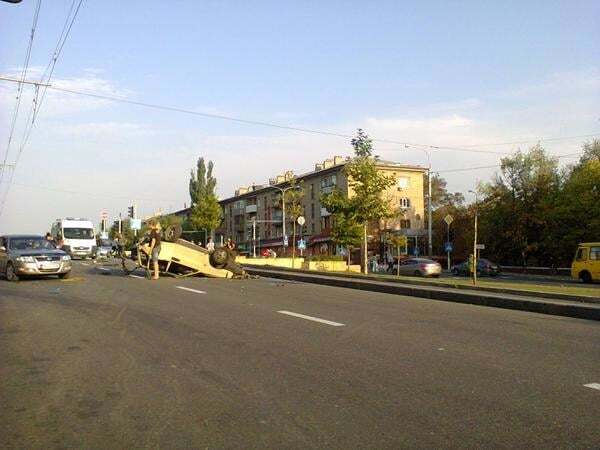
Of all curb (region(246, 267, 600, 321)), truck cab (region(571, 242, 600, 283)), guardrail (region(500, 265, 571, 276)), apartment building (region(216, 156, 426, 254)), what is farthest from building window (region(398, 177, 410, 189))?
curb (region(246, 267, 600, 321))

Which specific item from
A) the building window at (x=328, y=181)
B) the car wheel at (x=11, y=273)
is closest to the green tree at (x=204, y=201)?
the building window at (x=328, y=181)

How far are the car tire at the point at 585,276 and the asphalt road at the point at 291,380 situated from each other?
2285cm

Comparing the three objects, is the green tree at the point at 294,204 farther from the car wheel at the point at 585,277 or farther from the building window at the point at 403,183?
the car wheel at the point at 585,277

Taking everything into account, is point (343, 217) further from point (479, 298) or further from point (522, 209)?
point (522, 209)

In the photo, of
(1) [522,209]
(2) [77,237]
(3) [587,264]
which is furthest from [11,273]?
(1) [522,209]

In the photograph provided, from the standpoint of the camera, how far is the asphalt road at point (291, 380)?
4660mm

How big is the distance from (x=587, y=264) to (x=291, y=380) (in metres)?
29.8

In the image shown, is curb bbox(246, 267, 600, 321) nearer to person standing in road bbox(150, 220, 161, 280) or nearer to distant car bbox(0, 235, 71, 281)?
person standing in road bbox(150, 220, 161, 280)

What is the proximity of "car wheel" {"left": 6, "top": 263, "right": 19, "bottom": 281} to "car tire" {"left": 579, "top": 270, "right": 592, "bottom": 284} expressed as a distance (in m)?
27.4

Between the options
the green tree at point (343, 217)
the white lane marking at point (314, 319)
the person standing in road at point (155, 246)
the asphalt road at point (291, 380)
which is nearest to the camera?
the asphalt road at point (291, 380)

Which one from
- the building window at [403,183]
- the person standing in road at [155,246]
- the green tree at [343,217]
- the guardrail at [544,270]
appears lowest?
the guardrail at [544,270]

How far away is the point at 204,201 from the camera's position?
8312cm

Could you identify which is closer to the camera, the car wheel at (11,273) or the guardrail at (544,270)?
the car wheel at (11,273)

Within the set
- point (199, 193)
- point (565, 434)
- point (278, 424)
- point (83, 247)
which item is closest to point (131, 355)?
point (278, 424)
